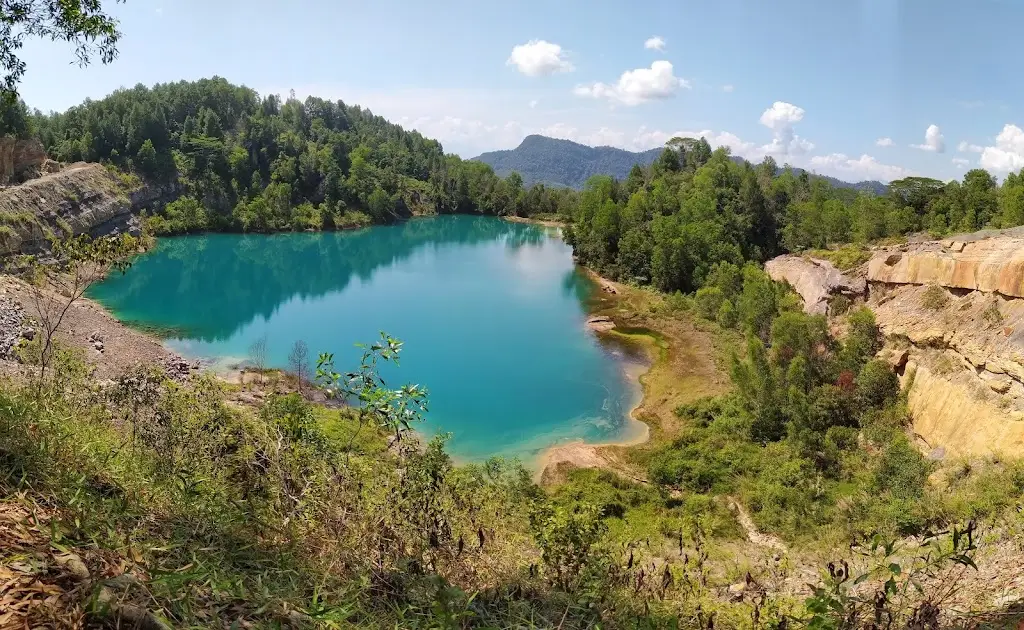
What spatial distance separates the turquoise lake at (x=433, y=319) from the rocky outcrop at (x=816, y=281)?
7.82 meters

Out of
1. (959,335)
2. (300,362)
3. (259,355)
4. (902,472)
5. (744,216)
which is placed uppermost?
(744,216)

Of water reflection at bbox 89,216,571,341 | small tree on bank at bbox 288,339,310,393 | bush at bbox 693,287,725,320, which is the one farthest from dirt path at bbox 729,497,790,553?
water reflection at bbox 89,216,571,341

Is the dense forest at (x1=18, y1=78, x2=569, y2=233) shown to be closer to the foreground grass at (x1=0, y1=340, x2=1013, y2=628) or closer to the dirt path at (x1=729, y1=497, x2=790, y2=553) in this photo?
the foreground grass at (x1=0, y1=340, x2=1013, y2=628)

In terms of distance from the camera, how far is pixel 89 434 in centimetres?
486

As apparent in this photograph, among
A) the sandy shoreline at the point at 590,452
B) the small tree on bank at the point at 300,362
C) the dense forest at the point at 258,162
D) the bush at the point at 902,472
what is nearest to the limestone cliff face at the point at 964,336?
the bush at the point at 902,472

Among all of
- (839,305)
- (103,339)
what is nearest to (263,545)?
(839,305)

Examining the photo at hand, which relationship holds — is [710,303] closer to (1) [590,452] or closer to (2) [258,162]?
(1) [590,452]

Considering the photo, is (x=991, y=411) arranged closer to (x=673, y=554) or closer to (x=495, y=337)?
(x=673, y=554)

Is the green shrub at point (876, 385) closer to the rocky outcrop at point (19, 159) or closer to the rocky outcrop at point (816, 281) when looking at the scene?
the rocky outcrop at point (816, 281)

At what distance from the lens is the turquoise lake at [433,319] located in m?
22.0

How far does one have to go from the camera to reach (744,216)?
142 ft

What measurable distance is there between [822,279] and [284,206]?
60865 mm

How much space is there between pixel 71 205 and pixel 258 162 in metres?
32.3

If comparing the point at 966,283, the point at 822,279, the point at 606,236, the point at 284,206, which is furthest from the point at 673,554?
the point at 284,206
